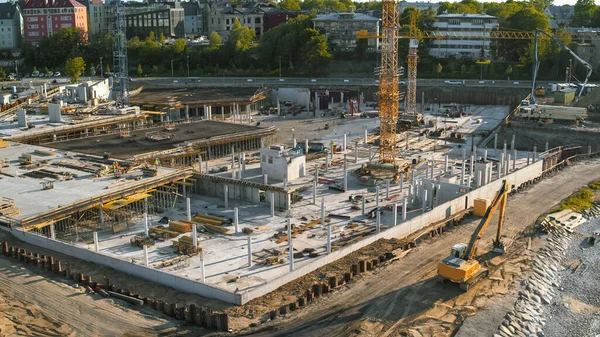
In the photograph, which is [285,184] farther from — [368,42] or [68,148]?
[368,42]

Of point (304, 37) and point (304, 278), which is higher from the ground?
point (304, 37)

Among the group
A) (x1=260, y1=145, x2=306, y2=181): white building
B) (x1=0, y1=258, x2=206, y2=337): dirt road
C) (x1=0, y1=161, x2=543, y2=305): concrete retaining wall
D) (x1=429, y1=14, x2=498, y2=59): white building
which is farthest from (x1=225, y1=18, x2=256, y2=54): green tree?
(x1=0, y1=258, x2=206, y2=337): dirt road

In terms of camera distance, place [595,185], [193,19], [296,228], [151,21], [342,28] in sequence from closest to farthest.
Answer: [296,228] < [595,185] < [342,28] < [151,21] < [193,19]

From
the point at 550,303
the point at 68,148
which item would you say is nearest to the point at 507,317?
the point at 550,303

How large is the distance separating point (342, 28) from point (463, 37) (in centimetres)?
1381

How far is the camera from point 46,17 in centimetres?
9006

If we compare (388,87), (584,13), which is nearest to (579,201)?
(388,87)

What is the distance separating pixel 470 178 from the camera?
1287 inches

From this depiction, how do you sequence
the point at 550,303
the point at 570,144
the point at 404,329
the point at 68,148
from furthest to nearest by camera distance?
the point at 570,144
the point at 68,148
the point at 550,303
the point at 404,329

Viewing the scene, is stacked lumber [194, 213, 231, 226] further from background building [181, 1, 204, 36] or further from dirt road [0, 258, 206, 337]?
background building [181, 1, 204, 36]

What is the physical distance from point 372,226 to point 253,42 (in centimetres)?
6271

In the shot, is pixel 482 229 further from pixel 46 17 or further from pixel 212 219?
pixel 46 17

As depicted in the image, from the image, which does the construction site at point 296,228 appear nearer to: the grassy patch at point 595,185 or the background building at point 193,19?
the grassy patch at point 595,185

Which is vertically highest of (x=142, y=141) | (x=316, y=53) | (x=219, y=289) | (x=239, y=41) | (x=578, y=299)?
(x=239, y=41)
